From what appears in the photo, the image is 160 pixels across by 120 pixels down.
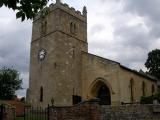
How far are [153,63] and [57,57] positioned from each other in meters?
26.7

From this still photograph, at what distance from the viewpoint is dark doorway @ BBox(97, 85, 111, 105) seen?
112 feet

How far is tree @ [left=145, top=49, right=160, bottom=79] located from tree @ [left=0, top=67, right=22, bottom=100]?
25335 millimetres

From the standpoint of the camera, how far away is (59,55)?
35188mm

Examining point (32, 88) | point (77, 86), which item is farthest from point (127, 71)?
point (32, 88)

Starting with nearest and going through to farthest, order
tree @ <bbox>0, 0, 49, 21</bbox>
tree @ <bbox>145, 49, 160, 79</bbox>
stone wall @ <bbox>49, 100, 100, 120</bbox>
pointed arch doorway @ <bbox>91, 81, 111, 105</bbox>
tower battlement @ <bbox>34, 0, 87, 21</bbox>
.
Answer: tree @ <bbox>0, 0, 49, 21</bbox> → stone wall @ <bbox>49, 100, 100, 120</bbox> → pointed arch doorway @ <bbox>91, 81, 111, 105</bbox> → tower battlement @ <bbox>34, 0, 87, 21</bbox> → tree @ <bbox>145, 49, 160, 79</bbox>

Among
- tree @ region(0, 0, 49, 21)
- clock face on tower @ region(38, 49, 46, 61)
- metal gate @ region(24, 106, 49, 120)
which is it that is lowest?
metal gate @ region(24, 106, 49, 120)

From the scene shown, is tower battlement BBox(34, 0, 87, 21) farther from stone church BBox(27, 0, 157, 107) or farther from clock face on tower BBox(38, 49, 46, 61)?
clock face on tower BBox(38, 49, 46, 61)

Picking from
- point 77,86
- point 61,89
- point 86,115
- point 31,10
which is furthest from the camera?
point 77,86

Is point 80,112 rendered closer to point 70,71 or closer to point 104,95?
point 104,95

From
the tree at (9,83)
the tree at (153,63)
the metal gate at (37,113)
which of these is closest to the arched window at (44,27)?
the tree at (9,83)

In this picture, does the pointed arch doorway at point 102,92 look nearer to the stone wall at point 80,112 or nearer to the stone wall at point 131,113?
the stone wall at point 131,113

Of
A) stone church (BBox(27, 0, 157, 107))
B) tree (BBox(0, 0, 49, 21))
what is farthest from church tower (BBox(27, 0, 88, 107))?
tree (BBox(0, 0, 49, 21))

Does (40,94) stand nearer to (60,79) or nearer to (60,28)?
(60,79)

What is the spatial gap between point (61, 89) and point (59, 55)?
408cm
